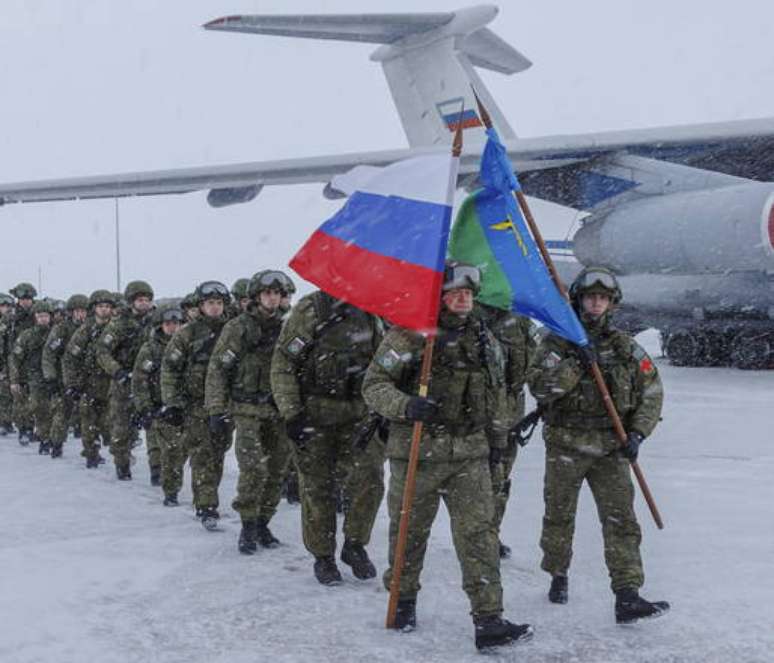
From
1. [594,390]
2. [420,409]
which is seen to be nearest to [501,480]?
[594,390]

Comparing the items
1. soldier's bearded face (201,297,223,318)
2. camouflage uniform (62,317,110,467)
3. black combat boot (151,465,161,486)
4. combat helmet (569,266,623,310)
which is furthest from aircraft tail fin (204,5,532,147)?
combat helmet (569,266,623,310)

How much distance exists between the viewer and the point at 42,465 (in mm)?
9594

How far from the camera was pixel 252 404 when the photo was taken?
5.92 metres

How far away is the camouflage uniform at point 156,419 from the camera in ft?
24.4

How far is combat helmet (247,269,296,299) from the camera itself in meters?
6.01

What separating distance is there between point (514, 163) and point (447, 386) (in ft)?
36.3

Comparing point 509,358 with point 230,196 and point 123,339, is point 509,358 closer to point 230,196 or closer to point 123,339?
point 123,339

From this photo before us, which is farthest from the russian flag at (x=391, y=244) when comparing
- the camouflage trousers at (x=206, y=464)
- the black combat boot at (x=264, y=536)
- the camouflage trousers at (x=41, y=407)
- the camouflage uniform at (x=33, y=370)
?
the camouflage uniform at (x=33, y=370)

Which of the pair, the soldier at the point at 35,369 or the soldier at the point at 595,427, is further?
the soldier at the point at 35,369

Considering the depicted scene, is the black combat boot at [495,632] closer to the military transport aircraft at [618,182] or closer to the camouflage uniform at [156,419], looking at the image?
the camouflage uniform at [156,419]

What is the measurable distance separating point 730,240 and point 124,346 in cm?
802

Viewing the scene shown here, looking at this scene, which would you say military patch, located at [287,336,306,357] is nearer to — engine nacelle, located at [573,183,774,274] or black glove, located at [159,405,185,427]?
black glove, located at [159,405,185,427]

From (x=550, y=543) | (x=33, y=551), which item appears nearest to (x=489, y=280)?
(x=550, y=543)

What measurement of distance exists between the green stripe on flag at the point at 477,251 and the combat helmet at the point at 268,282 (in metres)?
1.22
